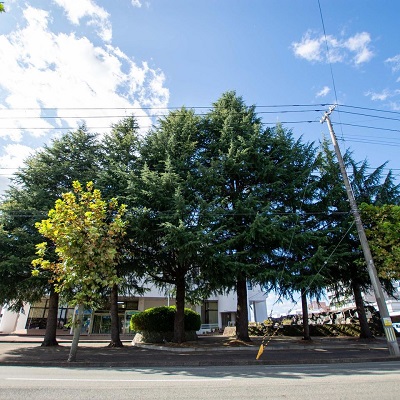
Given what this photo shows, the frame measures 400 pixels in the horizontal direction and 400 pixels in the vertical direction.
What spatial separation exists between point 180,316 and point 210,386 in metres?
11.4

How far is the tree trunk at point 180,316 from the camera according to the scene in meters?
17.7

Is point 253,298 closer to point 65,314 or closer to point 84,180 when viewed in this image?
point 65,314

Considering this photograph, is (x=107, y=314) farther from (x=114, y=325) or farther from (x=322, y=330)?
(x=322, y=330)

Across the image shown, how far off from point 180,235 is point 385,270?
11.3 m

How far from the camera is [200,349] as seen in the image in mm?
15766

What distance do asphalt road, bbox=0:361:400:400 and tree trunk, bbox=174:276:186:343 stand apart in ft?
29.0

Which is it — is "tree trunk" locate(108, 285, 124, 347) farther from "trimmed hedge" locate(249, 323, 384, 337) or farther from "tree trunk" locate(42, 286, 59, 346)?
"trimmed hedge" locate(249, 323, 384, 337)

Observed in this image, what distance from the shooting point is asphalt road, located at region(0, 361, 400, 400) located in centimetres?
615

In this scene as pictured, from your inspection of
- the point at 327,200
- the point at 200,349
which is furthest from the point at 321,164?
the point at 200,349

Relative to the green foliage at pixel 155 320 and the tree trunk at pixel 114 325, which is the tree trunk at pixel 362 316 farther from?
the tree trunk at pixel 114 325

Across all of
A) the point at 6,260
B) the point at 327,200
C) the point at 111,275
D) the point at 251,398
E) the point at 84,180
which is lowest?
the point at 251,398

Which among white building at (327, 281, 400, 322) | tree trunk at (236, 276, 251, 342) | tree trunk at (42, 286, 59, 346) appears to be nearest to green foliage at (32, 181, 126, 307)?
tree trunk at (42, 286, 59, 346)

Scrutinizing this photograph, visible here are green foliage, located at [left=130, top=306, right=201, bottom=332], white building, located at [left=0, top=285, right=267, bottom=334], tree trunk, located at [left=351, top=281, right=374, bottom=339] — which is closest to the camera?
green foliage, located at [left=130, top=306, right=201, bottom=332]

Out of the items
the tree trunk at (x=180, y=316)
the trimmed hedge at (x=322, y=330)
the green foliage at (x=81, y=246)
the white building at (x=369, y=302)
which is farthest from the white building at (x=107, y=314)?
the green foliage at (x=81, y=246)
